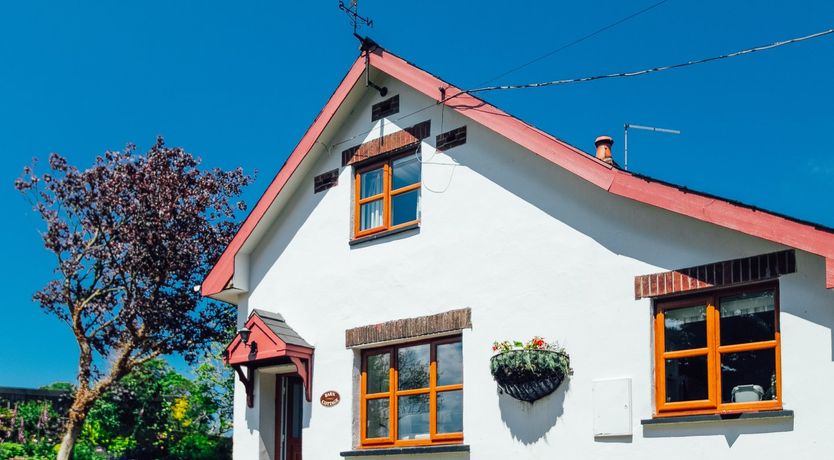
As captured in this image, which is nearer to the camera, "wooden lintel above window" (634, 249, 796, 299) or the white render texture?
the white render texture

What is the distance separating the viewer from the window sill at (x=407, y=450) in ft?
40.4

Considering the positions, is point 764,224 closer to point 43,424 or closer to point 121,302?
point 121,302

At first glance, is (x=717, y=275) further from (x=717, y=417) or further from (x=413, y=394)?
(x=413, y=394)

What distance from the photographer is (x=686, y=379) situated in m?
10.5

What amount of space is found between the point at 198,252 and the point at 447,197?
851cm

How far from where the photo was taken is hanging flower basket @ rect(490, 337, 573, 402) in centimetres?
1129

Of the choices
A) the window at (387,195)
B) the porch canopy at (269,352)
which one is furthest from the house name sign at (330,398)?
the window at (387,195)

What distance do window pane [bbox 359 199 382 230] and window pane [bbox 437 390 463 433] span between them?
2815mm

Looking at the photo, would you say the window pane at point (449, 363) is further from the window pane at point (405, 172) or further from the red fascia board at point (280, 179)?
the red fascia board at point (280, 179)

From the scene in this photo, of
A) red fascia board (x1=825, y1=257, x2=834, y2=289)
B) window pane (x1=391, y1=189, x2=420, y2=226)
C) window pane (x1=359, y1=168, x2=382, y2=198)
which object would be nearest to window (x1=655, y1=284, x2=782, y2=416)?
red fascia board (x1=825, y1=257, x2=834, y2=289)

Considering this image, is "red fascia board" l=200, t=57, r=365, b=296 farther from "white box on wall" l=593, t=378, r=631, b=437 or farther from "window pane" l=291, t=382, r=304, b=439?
"white box on wall" l=593, t=378, r=631, b=437

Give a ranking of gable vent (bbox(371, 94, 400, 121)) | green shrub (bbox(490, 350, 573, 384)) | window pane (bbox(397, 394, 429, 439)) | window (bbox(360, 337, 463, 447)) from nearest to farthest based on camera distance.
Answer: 1. green shrub (bbox(490, 350, 573, 384))
2. window (bbox(360, 337, 463, 447))
3. window pane (bbox(397, 394, 429, 439))
4. gable vent (bbox(371, 94, 400, 121))

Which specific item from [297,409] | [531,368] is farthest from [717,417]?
[297,409]

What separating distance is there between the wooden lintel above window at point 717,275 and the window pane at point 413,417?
3.54 meters
